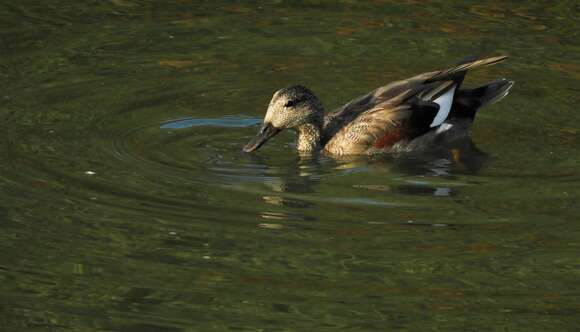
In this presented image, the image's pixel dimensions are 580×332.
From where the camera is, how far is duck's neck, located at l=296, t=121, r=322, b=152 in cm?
1235

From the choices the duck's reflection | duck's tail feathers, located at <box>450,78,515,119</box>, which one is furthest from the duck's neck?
duck's tail feathers, located at <box>450,78,515,119</box>

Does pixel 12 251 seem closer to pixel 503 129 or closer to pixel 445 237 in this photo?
pixel 445 237

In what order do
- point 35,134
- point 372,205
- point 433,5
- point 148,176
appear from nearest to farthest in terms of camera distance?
point 372,205
point 148,176
point 35,134
point 433,5

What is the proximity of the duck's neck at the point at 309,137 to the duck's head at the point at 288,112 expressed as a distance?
5cm

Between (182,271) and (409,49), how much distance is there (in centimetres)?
633

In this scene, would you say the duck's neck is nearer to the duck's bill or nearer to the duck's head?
the duck's head

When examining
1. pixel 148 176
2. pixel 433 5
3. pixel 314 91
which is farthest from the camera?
pixel 433 5

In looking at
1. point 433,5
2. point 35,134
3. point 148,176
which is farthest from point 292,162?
point 433,5

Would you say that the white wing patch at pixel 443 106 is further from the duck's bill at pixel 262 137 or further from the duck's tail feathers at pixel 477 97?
the duck's bill at pixel 262 137

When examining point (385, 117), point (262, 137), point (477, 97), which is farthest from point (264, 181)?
point (477, 97)

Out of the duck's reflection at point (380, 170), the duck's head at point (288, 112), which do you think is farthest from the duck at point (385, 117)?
the duck's reflection at point (380, 170)

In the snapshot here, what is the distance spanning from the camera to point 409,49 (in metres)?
14.5

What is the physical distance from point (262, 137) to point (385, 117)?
1.15m

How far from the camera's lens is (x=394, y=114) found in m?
12.4
